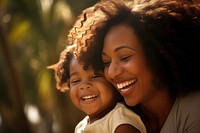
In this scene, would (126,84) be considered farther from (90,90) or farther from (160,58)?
(90,90)

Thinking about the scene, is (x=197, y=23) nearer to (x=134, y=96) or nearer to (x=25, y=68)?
(x=134, y=96)

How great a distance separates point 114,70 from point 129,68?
110 millimetres

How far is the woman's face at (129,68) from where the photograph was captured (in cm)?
370

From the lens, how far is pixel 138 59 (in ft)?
12.2

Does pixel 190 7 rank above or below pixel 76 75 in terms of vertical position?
above

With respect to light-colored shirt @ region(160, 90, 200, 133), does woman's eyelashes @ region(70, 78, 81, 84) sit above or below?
above

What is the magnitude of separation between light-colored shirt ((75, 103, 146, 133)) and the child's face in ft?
0.32

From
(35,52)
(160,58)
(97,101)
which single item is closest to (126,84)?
(160,58)

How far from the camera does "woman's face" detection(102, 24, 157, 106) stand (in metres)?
3.70

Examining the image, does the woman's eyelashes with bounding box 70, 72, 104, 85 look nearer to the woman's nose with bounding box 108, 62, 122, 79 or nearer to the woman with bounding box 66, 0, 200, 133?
the woman with bounding box 66, 0, 200, 133

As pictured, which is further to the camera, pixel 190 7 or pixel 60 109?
pixel 60 109

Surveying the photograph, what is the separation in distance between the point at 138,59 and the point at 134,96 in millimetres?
253

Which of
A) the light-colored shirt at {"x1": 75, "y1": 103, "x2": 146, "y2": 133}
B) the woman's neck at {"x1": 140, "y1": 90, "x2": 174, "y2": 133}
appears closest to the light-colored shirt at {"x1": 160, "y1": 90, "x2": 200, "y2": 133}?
the woman's neck at {"x1": 140, "y1": 90, "x2": 174, "y2": 133}

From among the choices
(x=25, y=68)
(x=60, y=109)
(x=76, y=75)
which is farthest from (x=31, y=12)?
(x=76, y=75)
